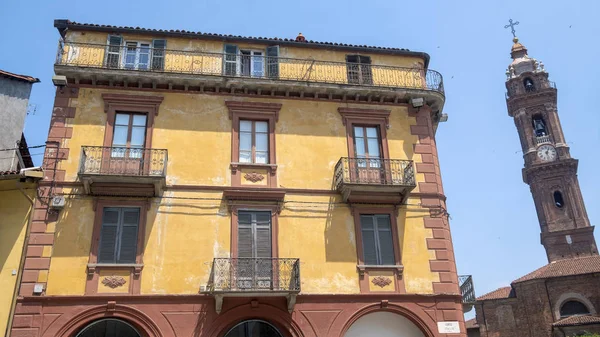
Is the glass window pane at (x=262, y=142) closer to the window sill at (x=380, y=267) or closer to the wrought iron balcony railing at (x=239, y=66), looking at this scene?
the wrought iron balcony railing at (x=239, y=66)

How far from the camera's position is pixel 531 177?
186 feet

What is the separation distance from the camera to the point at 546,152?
56281 mm

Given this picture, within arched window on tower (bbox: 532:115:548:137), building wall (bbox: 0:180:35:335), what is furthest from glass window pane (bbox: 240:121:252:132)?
arched window on tower (bbox: 532:115:548:137)

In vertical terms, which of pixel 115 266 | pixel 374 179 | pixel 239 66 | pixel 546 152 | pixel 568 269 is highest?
pixel 546 152

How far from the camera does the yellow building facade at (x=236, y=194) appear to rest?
1423 centimetres

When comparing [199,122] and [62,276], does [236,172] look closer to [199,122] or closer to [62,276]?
[199,122]

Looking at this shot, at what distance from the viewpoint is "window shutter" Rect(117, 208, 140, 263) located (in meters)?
14.6

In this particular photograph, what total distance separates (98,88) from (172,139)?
3005mm

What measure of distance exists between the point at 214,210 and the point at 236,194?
2.69ft

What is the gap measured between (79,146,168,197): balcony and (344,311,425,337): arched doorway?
7.21 m

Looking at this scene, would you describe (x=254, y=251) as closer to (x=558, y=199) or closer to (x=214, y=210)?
(x=214, y=210)

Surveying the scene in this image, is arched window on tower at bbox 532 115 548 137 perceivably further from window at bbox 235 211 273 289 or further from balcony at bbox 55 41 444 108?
window at bbox 235 211 273 289

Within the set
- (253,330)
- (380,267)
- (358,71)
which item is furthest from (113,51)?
(380,267)

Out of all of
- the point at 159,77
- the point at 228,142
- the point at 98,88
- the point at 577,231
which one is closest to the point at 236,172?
the point at 228,142
